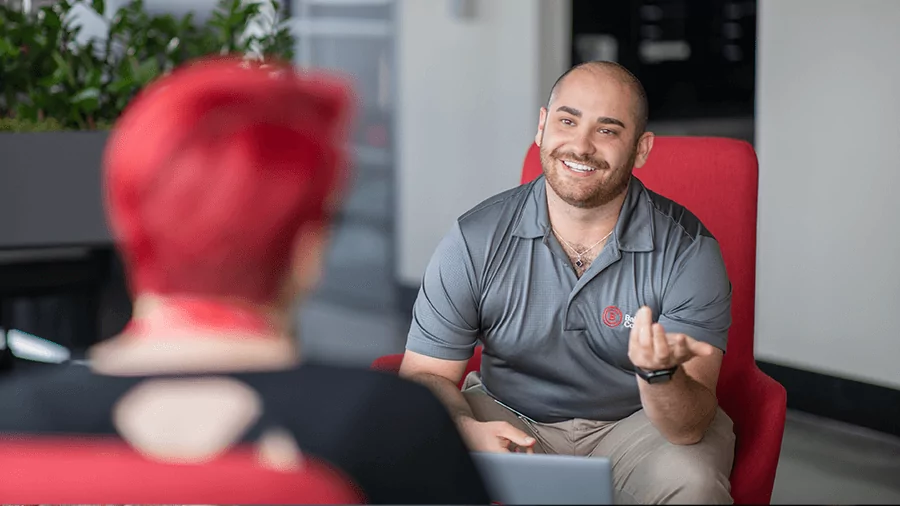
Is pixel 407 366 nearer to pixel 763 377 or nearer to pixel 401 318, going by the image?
pixel 763 377

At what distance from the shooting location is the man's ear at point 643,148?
7.36 ft

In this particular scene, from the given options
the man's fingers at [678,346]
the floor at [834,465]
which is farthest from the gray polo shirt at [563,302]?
the floor at [834,465]

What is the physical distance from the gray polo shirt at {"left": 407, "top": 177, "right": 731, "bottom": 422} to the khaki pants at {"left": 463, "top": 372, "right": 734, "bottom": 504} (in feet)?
0.11

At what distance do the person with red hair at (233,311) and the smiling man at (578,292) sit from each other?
0.99 meters

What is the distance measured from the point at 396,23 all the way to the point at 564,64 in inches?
38.4

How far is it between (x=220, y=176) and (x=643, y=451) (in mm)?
1274

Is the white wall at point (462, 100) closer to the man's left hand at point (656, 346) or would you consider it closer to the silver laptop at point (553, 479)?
the man's left hand at point (656, 346)

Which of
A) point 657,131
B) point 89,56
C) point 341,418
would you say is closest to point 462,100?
point 657,131

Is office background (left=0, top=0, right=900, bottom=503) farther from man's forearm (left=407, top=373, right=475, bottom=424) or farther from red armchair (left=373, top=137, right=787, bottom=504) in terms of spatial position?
red armchair (left=373, top=137, right=787, bottom=504)

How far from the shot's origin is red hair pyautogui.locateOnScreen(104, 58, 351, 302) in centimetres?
89

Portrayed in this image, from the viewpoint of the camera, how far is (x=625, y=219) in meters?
2.16

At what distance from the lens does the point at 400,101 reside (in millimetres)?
5375

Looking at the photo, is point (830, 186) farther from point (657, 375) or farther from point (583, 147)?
point (657, 375)

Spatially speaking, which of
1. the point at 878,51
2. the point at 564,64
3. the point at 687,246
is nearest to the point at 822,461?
the point at 878,51
